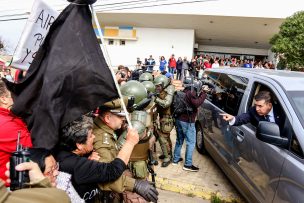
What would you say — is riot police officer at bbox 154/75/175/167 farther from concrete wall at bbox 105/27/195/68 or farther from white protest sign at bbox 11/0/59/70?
concrete wall at bbox 105/27/195/68

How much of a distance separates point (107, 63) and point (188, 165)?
333 cm

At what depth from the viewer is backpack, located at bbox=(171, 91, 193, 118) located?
15.2 ft

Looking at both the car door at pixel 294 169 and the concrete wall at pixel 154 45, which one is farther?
the concrete wall at pixel 154 45

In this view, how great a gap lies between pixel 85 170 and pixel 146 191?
498 mm

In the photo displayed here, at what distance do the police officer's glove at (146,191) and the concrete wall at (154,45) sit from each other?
2248 centimetres

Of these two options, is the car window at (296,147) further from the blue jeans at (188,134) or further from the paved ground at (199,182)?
the blue jeans at (188,134)

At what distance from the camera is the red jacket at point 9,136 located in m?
1.77

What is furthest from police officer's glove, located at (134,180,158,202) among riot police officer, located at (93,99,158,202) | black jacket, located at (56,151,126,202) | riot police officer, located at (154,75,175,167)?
riot police officer, located at (154,75,175,167)

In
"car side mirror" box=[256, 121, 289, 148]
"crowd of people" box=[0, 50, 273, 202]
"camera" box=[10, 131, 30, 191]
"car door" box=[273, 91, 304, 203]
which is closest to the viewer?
"camera" box=[10, 131, 30, 191]

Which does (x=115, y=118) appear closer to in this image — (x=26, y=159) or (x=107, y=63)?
(x=107, y=63)

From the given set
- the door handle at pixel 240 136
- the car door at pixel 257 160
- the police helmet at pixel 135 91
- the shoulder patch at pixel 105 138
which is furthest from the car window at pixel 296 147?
the police helmet at pixel 135 91

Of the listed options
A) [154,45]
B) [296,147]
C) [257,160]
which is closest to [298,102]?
[296,147]

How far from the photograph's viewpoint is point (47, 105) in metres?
1.82

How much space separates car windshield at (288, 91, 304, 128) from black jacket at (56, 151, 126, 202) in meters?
1.80
